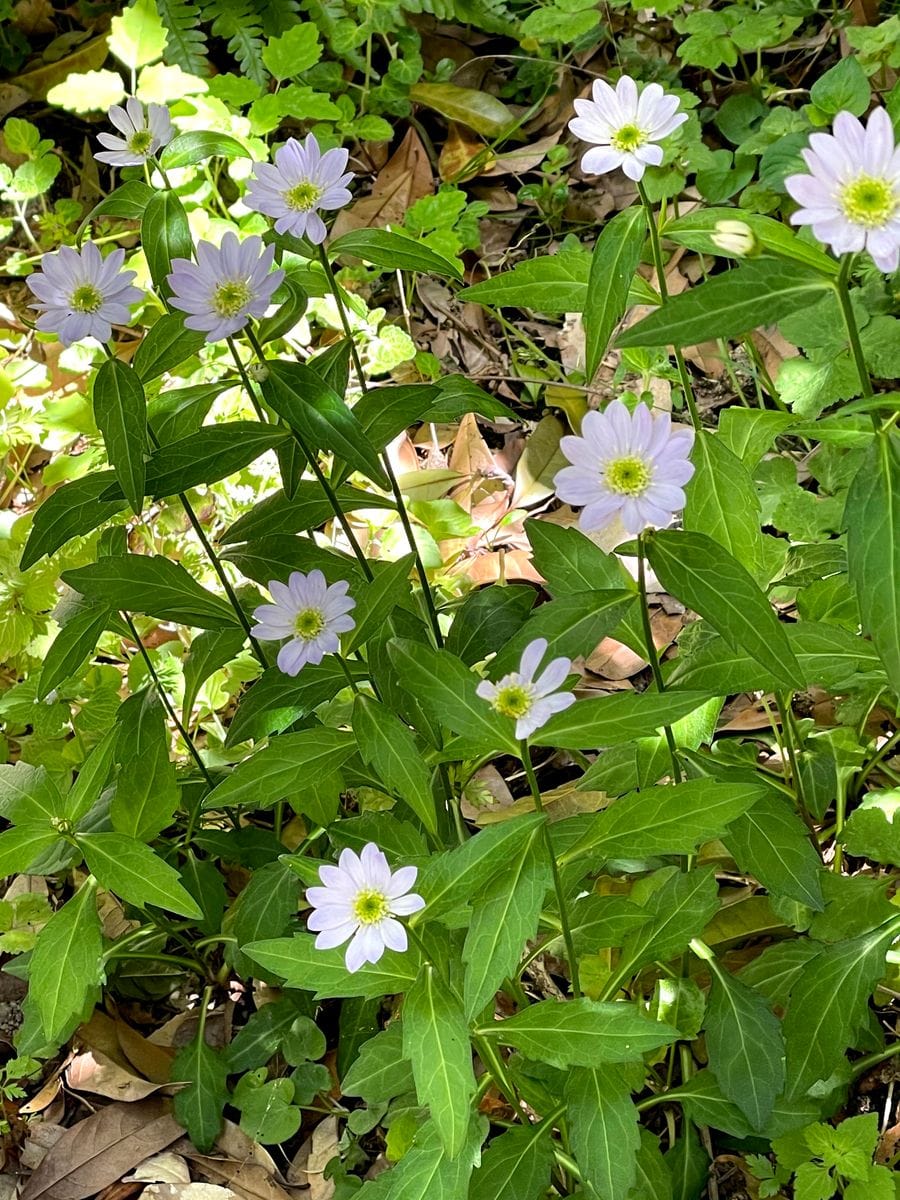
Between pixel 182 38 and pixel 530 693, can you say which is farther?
pixel 182 38

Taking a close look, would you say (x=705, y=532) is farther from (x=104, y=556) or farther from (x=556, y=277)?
(x=104, y=556)

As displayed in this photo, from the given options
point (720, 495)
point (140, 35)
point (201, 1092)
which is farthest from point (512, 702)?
point (140, 35)

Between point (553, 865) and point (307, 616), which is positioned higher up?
point (307, 616)

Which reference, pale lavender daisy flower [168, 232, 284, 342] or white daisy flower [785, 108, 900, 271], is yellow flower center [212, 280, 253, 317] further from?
white daisy flower [785, 108, 900, 271]

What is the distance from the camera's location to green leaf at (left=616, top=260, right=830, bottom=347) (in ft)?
3.50

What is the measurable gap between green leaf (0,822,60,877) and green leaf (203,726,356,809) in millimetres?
253

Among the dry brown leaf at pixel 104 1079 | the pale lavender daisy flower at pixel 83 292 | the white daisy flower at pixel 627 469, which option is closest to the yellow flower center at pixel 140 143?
the pale lavender daisy flower at pixel 83 292

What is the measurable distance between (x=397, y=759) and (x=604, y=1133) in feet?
1.60

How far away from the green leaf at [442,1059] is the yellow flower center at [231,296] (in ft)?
2.55

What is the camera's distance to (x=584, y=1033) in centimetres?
132

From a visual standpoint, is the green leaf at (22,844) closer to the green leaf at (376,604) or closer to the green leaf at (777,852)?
the green leaf at (376,604)

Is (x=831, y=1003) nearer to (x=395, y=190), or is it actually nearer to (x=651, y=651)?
(x=651, y=651)

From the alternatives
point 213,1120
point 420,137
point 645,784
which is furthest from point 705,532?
point 420,137

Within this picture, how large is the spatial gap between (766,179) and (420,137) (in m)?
1.17
